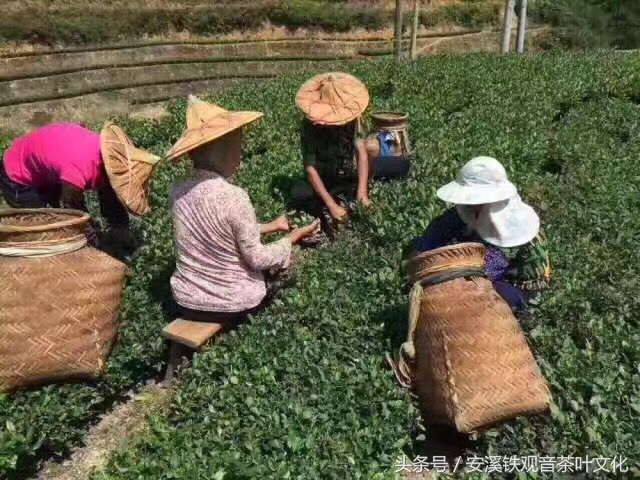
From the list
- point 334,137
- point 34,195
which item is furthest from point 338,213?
point 34,195

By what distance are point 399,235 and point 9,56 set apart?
14763 millimetres

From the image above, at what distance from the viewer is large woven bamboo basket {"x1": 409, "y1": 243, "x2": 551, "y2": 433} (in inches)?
126

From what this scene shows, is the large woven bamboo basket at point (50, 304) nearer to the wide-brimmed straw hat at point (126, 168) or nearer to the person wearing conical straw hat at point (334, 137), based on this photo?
the wide-brimmed straw hat at point (126, 168)

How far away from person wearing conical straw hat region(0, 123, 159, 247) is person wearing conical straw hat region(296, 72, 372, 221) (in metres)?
1.44

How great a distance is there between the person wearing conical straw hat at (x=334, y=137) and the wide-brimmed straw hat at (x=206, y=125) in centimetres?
153

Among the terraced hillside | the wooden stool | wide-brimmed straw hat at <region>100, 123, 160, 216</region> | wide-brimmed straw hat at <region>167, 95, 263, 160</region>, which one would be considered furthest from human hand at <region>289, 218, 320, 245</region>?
the terraced hillside

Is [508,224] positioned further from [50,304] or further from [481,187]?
[50,304]

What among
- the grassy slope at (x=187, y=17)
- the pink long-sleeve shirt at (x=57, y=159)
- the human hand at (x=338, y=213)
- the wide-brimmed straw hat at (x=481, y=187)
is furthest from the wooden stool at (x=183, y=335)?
the grassy slope at (x=187, y=17)

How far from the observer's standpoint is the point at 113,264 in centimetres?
408

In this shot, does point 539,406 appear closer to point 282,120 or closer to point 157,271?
point 157,271

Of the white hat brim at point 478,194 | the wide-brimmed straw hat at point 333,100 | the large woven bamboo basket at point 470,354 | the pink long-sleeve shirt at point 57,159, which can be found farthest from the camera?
the wide-brimmed straw hat at point 333,100

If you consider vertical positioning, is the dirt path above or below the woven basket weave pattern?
below

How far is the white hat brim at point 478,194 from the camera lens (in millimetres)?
3668

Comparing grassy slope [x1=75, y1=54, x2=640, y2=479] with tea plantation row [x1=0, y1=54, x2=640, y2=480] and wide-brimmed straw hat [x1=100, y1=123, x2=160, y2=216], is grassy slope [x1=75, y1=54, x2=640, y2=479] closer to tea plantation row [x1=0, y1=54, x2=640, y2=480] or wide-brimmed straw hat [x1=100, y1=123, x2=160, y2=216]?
tea plantation row [x1=0, y1=54, x2=640, y2=480]
